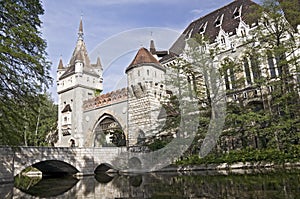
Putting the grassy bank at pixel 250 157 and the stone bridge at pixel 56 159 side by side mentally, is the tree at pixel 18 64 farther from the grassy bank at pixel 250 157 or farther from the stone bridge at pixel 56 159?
the grassy bank at pixel 250 157

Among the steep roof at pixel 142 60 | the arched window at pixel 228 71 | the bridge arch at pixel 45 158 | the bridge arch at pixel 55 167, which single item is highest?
the steep roof at pixel 142 60

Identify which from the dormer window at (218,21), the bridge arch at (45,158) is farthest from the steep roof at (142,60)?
the bridge arch at (45,158)

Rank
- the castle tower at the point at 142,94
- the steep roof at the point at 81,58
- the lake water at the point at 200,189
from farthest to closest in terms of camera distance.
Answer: the steep roof at the point at 81,58 → the castle tower at the point at 142,94 → the lake water at the point at 200,189

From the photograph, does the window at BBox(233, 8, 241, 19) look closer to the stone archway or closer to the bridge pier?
the stone archway

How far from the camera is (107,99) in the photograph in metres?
28.3

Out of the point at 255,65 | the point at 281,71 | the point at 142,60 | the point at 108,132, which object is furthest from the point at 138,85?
the point at 281,71

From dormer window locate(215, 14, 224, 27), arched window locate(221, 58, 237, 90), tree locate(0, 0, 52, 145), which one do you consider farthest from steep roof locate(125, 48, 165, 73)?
tree locate(0, 0, 52, 145)

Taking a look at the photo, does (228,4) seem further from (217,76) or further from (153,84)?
(217,76)

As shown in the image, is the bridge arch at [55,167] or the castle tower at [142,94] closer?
the bridge arch at [55,167]

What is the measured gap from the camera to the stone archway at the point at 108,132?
95.2ft

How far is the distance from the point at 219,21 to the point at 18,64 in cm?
2176

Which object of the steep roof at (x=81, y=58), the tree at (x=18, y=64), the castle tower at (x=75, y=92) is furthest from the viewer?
the steep roof at (x=81, y=58)

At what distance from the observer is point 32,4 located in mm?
10039

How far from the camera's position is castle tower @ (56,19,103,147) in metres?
31.6
